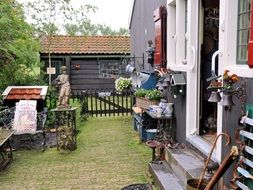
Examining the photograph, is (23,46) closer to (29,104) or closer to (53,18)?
(29,104)

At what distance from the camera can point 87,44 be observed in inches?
681

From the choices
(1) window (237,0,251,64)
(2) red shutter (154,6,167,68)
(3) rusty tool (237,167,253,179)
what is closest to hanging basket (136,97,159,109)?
(2) red shutter (154,6,167,68)

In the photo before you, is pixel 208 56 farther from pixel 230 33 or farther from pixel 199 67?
pixel 230 33

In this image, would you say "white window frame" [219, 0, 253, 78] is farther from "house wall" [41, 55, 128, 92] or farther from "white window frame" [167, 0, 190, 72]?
"house wall" [41, 55, 128, 92]

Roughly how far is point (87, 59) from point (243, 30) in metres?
14.2

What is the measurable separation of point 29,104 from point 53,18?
22.1 feet

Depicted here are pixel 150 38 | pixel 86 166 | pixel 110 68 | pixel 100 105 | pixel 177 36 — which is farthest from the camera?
pixel 110 68

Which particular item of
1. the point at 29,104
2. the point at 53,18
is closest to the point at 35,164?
the point at 29,104

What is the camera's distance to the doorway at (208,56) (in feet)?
16.9

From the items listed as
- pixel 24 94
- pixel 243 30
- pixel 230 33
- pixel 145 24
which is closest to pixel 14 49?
pixel 24 94

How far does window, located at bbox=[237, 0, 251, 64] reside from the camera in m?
3.15

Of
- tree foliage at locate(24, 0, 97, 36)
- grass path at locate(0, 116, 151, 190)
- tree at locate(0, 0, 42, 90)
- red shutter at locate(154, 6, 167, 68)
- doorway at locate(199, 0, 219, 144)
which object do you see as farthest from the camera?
tree foliage at locate(24, 0, 97, 36)

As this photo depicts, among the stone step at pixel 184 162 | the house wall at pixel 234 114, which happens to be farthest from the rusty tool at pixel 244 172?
the stone step at pixel 184 162

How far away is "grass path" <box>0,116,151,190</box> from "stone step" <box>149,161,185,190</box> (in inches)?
11.1
